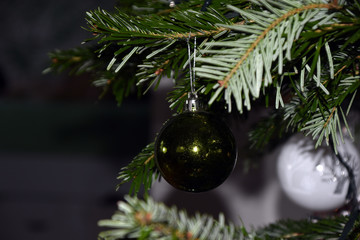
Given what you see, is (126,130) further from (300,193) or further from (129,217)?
(129,217)

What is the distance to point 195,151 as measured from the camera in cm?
32

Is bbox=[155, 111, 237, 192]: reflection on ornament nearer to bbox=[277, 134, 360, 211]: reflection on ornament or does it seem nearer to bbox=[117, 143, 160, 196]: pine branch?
bbox=[117, 143, 160, 196]: pine branch

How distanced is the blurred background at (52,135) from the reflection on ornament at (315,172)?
1.08 metres

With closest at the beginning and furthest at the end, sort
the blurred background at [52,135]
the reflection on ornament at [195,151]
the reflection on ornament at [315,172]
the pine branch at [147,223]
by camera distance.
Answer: the pine branch at [147,223]
the reflection on ornament at [195,151]
the reflection on ornament at [315,172]
the blurred background at [52,135]

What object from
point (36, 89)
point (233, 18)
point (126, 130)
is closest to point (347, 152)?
point (233, 18)

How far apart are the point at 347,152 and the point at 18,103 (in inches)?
55.6

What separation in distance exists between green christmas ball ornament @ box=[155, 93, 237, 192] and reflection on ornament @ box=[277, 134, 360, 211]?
0.61 ft

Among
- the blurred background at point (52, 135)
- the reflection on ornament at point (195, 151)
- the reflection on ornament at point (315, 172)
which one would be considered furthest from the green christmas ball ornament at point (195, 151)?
the blurred background at point (52, 135)

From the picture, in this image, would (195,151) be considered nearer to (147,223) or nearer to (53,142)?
(147,223)

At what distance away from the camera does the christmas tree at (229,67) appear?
256 millimetres

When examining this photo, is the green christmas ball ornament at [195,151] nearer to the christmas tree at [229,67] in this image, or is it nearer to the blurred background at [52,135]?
the christmas tree at [229,67]

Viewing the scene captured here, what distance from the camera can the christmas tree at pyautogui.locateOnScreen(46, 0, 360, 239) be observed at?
0.26 metres

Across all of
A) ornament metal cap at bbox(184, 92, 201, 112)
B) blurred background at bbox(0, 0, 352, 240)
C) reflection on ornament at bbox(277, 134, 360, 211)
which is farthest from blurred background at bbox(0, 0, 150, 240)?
ornament metal cap at bbox(184, 92, 201, 112)

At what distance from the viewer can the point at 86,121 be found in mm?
1618
